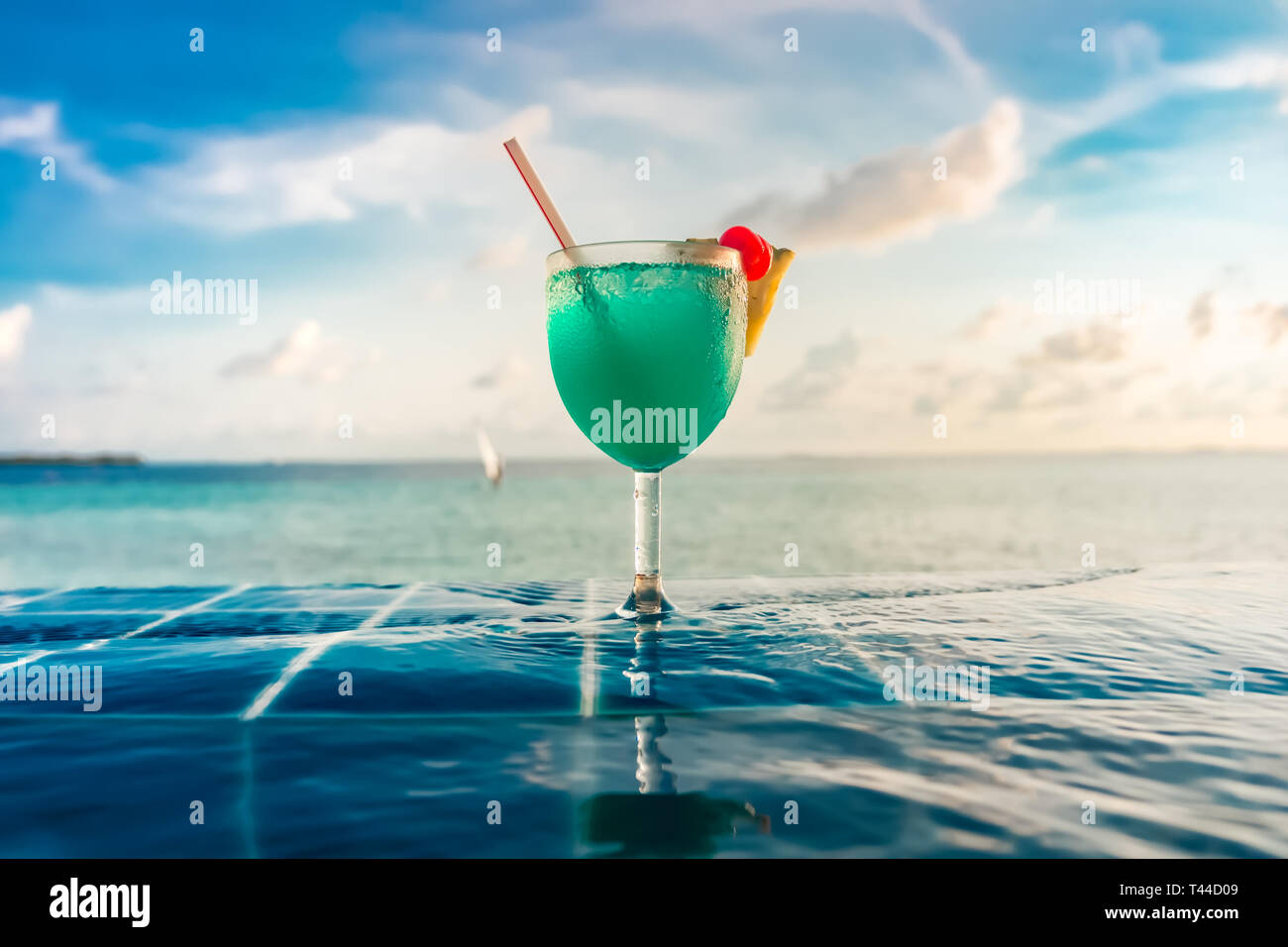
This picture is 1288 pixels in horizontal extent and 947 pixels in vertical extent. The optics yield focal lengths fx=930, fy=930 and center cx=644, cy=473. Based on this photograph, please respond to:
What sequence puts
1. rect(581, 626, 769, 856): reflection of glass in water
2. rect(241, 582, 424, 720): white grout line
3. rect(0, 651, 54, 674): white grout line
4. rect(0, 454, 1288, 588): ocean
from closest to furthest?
rect(581, 626, 769, 856): reflection of glass in water
rect(241, 582, 424, 720): white grout line
rect(0, 651, 54, 674): white grout line
rect(0, 454, 1288, 588): ocean

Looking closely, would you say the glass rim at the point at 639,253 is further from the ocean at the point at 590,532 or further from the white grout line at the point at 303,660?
the ocean at the point at 590,532

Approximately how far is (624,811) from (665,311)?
1085mm

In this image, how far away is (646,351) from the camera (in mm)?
1726

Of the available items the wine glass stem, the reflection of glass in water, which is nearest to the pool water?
the reflection of glass in water

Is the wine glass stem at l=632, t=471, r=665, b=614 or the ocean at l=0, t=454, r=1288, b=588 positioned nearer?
the wine glass stem at l=632, t=471, r=665, b=614

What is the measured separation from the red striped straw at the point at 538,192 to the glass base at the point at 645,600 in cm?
64

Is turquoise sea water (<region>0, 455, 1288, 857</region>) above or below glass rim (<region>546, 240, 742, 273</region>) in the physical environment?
below

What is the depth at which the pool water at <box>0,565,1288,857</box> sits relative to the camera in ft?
2.48

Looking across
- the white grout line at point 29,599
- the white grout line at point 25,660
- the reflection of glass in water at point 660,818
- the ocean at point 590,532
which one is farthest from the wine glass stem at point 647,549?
the ocean at point 590,532

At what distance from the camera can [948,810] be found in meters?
0.79

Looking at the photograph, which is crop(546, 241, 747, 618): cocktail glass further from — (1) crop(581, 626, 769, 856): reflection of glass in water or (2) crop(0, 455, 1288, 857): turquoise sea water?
(1) crop(581, 626, 769, 856): reflection of glass in water

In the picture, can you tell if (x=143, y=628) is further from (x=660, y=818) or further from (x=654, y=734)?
(x=660, y=818)

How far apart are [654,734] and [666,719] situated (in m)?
0.05
